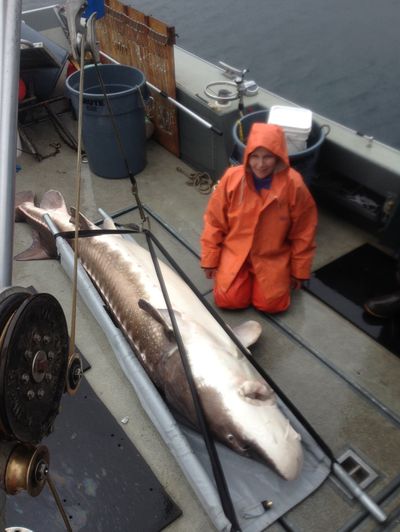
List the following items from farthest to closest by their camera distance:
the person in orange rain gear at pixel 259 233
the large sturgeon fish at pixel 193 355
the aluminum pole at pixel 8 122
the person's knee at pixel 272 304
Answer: the person's knee at pixel 272 304, the person in orange rain gear at pixel 259 233, the large sturgeon fish at pixel 193 355, the aluminum pole at pixel 8 122

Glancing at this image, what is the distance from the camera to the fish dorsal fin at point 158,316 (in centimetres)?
283

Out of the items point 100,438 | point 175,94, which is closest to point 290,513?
point 100,438

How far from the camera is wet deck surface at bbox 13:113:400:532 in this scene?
2.60 metres

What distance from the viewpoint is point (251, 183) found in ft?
11.1

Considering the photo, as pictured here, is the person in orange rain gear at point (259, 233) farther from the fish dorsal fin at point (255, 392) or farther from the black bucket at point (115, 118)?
the black bucket at point (115, 118)

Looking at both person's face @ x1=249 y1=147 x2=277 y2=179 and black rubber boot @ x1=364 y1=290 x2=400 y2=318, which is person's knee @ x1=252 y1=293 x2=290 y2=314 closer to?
black rubber boot @ x1=364 y1=290 x2=400 y2=318

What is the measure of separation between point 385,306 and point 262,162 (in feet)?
4.64

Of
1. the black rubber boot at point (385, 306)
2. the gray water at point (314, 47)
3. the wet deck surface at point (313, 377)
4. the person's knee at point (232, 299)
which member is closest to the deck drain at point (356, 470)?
the wet deck surface at point (313, 377)

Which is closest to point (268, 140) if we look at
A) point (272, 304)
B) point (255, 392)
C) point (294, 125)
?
point (294, 125)

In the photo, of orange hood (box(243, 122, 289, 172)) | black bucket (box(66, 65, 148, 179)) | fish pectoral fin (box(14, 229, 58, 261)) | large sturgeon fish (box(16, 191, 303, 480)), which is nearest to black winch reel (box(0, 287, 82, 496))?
large sturgeon fish (box(16, 191, 303, 480))

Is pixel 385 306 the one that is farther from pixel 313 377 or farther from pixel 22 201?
pixel 22 201

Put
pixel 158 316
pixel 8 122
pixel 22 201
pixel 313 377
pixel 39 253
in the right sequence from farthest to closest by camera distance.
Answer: pixel 22 201 < pixel 39 253 < pixel 313 377 < pixel 158 316 < pixel 8 122

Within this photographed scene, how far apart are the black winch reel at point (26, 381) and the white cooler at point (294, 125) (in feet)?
10.3

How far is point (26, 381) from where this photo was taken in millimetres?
1220
